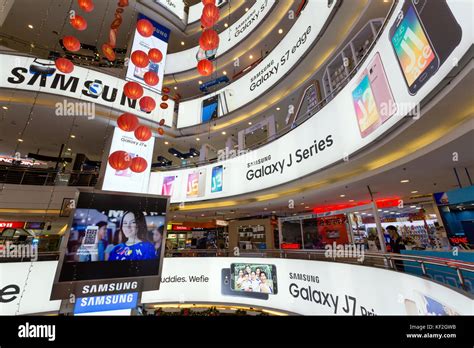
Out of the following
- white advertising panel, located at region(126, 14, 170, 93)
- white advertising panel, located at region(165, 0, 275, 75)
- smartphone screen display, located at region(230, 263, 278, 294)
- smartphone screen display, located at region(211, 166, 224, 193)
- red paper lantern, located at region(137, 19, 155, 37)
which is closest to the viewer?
red paper lantern, located at region(137, 19, 155, 37)

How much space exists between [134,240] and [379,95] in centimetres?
510

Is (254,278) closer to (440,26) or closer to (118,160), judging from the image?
(118,160)

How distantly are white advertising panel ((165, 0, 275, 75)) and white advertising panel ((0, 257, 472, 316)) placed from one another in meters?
11.2

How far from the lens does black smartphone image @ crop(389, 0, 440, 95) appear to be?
8.47 feet

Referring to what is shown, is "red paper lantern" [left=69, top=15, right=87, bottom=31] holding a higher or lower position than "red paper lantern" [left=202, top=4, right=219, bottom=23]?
higher

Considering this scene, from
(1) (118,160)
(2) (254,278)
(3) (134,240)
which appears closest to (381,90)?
(3) (134,240)

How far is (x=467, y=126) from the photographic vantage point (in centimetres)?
290

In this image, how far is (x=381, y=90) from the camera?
3541 millimetres

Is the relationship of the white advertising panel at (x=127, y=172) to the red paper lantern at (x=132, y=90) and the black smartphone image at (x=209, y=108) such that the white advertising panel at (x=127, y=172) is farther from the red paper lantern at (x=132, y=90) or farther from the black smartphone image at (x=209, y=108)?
the black smartphone image at (x=209, y=108)

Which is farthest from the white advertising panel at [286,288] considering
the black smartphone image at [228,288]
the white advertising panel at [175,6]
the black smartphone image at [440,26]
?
the white advertising panel at [175,6]

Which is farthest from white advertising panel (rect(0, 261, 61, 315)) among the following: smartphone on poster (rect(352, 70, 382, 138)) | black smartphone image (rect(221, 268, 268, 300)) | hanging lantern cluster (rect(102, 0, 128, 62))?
smartphone on poster (rect(352, 70, 382, 138))

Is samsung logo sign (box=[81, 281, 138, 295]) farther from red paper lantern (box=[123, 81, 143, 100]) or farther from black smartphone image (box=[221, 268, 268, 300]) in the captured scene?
black smartphone image (box=[221, 268, 268, 300])
